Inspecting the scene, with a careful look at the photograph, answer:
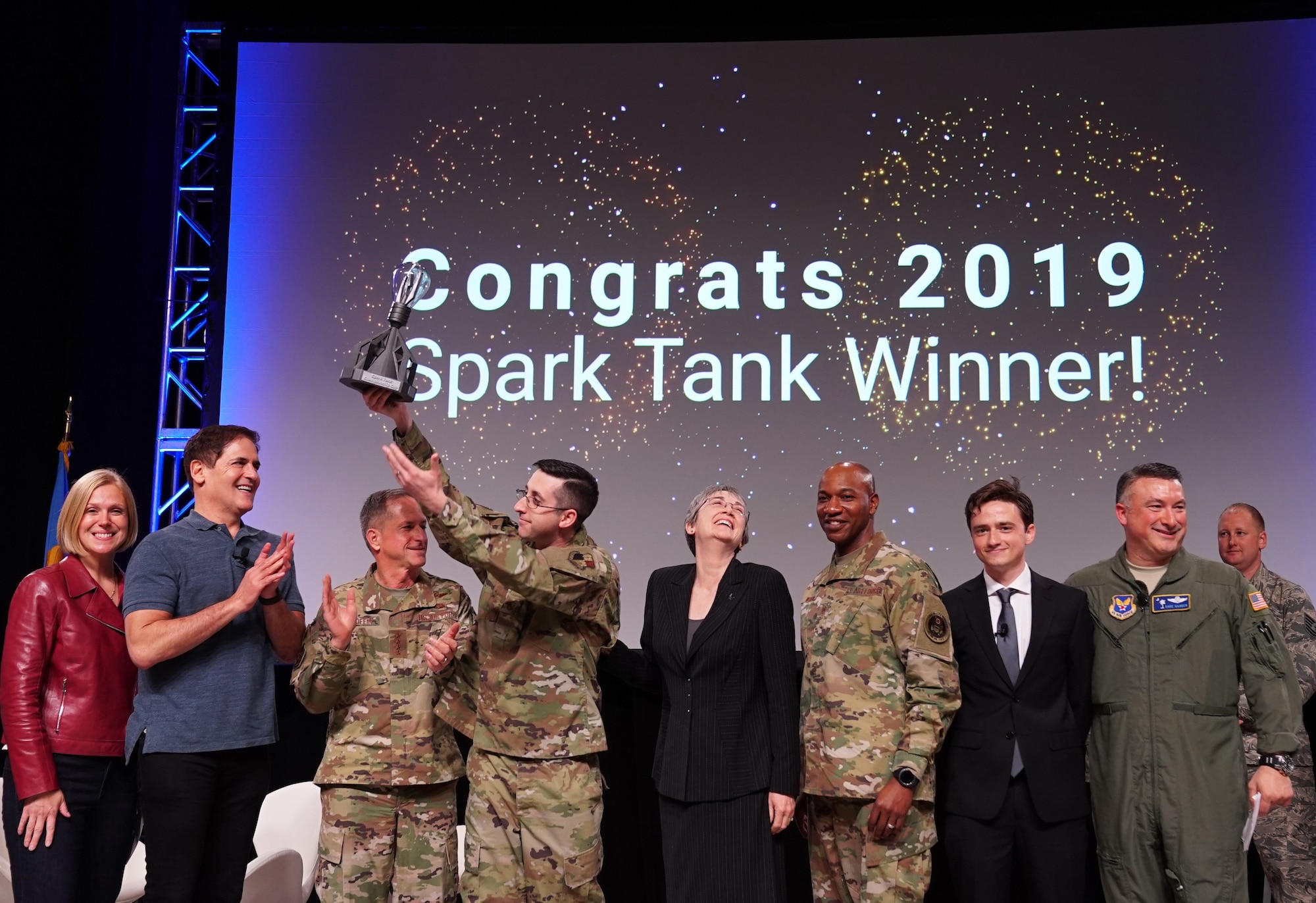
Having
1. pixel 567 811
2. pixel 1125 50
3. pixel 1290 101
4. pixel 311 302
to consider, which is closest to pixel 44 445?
pixel 311 302

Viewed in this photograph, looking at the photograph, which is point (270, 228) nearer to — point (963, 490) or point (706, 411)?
point (706, 411)

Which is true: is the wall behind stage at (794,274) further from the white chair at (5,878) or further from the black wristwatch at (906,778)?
→ the black wristwatch at (906,778)

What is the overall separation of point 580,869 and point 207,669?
1.10m

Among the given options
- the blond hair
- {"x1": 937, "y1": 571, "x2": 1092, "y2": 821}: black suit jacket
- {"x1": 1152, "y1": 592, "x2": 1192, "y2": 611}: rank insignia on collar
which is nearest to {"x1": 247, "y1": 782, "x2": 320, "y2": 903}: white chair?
the blond hair

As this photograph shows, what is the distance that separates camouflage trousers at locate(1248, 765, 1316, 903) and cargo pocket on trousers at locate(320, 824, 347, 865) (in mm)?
3188

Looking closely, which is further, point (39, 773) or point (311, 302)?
point (311, 302)

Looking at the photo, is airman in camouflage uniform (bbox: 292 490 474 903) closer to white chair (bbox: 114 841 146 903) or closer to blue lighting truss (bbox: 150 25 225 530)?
white chair (bbox: 114 841 146 903)

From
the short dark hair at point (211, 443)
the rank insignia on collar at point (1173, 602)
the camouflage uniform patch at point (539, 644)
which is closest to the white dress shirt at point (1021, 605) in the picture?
the rank insignia on collar at point (1173, 602)

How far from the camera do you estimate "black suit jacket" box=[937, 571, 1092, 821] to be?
303 centimetres

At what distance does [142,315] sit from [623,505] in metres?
2.83

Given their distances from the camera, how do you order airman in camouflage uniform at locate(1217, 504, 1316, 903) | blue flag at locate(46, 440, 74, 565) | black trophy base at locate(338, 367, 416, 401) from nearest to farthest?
black trophy base at locate(338, 367, 416, 401) → airman in camouflage uniform at locate(1217, 504, 1316, 903) → blue flag at locate(46, 440, 74, 565)

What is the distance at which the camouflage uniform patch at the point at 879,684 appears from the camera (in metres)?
2.98

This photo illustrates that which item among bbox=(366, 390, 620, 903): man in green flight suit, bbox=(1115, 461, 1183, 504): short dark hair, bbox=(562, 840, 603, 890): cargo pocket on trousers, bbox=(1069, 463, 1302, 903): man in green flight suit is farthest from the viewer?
bbox=(1115, 461, 1183, 504): short dark hair

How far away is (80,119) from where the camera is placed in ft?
18.7
